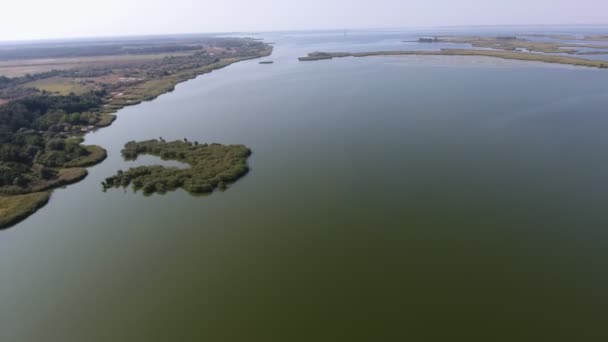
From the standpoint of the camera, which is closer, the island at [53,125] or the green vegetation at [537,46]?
the island at [53,125]

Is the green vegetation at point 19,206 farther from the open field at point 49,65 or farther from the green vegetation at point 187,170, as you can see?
the open field at point 49,65

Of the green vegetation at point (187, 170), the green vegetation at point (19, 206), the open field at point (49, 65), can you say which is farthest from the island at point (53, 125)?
the open field at point (49, 65)

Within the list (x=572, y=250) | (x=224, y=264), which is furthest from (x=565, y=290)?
(x=224, y=264)

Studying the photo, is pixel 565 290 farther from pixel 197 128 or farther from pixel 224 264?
pixel 197 128

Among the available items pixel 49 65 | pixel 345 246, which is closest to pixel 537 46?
pixel 345 246

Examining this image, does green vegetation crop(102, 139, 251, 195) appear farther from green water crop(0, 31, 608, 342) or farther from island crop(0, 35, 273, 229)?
green water crop(0, 31, 608, 342)

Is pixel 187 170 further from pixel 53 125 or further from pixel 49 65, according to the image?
pixel 49 65
